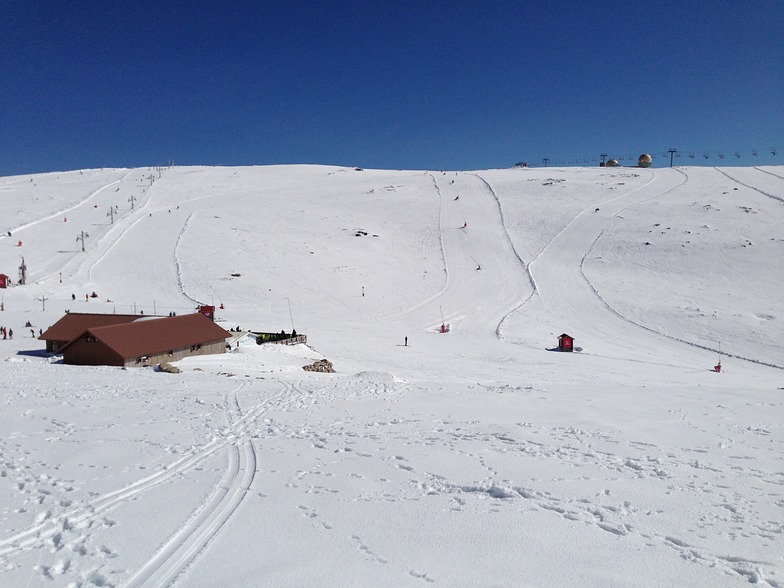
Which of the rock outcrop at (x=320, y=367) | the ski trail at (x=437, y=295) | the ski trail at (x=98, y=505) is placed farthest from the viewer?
the ski trail at (x=437, y=295)

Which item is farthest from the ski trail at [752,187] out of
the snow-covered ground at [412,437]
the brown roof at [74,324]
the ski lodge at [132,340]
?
the brown roof at [74,324]

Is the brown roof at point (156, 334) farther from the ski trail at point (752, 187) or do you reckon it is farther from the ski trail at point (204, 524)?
the ski trail at point (752, 187)

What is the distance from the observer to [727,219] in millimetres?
59500

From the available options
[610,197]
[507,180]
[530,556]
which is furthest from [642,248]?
[530,556]

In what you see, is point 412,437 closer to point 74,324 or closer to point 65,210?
point 74,324

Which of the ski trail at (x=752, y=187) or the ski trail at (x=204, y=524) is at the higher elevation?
the ski trail at (x=752, y=187)

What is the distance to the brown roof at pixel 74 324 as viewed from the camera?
2634cm

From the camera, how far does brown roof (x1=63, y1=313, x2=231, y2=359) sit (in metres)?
23.0

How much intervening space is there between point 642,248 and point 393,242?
25.5m

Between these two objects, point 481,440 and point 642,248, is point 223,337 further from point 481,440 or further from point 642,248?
point 642,248

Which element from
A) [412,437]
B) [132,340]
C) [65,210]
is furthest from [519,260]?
[65,210]

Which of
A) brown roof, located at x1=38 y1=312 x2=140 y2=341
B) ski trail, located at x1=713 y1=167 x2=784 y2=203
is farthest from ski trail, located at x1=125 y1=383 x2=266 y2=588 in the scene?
ski trail, located at x1=713 y1=167 x2=784 y2=203

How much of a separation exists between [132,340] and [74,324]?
5.62 metres

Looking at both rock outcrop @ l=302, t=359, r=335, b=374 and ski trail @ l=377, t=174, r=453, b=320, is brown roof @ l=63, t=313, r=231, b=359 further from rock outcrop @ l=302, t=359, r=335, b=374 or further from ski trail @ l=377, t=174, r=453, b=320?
ski trail @ l=377, t=174, r=453, b=320
